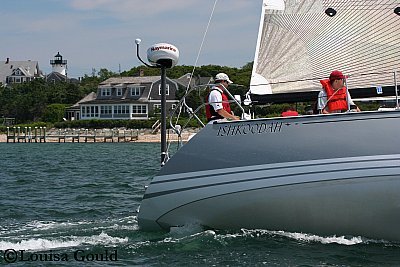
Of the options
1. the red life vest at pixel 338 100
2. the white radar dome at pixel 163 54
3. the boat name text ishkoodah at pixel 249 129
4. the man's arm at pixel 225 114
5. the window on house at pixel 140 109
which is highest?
the window on house at pixel 140 109

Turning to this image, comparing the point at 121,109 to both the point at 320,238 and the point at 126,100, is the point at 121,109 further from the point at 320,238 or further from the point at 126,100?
the point at 320,238

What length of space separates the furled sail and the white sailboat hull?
1043 mm

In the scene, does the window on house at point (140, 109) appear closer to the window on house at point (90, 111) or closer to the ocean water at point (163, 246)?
the window on house at point (90, 111)

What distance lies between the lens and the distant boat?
8203 mm

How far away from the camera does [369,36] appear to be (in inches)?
380

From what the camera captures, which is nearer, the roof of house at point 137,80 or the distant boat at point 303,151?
the distant boat at point 303,151

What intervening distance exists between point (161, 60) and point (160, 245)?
244cm

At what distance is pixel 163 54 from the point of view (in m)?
9.81

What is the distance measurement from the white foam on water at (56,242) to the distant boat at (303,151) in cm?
50

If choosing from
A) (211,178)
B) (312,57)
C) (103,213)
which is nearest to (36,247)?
(211,178)

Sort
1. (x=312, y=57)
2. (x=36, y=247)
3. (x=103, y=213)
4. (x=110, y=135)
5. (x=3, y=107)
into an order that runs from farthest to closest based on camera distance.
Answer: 1. (x=3, y=107)
2. (x=110, y=135)
3. (x=103, y=213)
4. (x=312, y=57)
5. (x=36, y=247)

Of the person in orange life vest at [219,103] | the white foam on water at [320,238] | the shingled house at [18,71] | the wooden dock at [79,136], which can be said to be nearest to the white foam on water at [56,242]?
the white foam on water at [320,238]

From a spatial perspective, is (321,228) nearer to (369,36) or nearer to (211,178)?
(211,178)

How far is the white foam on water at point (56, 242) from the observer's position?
361 inches
